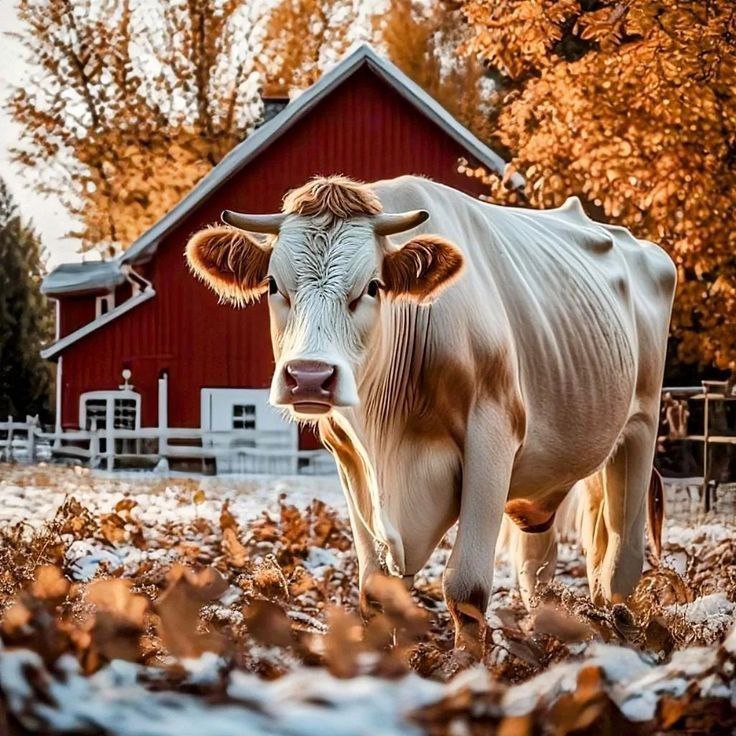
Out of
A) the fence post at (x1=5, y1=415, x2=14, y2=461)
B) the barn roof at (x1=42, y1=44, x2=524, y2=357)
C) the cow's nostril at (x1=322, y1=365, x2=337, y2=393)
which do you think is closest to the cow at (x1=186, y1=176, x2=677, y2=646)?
the cow's nostril at (x1=322, y1=365, x2=337, y2=393)

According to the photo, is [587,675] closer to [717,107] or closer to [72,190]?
[717,107]

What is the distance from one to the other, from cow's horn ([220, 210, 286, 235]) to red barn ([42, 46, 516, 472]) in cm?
871

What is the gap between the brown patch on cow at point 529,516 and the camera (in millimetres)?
4684

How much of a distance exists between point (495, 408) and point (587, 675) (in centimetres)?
244

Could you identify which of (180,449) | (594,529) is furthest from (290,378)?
(180,449)

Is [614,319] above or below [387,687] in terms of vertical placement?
above

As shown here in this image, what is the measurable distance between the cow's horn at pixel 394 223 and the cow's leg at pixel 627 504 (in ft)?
6.47

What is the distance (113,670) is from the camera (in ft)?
3.23

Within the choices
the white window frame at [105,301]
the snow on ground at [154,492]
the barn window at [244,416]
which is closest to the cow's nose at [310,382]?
the snow on ground at [154,492]

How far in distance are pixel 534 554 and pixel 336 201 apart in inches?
93.2

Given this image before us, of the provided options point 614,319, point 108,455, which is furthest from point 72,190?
point 614,319

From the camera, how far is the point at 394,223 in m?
3.24

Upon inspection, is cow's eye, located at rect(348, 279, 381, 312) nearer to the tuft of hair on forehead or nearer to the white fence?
the tuft of hair on forehead

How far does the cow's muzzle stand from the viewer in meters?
2.80
